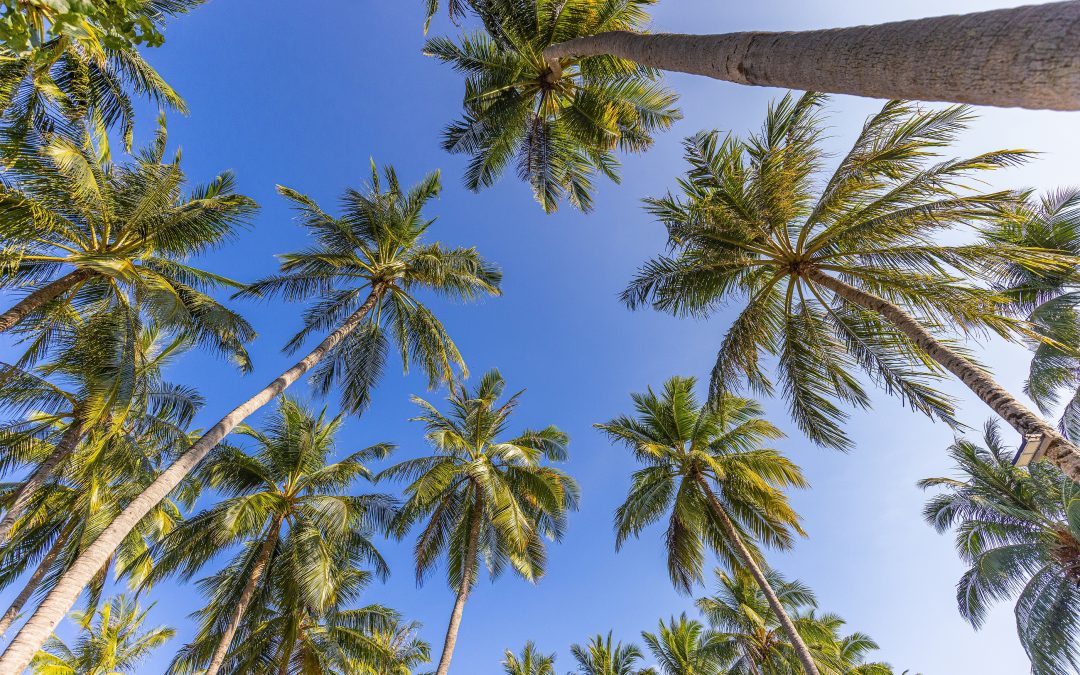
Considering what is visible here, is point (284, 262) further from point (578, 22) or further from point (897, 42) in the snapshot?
point (897, 42)

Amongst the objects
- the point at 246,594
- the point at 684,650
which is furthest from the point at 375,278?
the point at 684,650

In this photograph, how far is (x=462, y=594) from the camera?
44.1ft

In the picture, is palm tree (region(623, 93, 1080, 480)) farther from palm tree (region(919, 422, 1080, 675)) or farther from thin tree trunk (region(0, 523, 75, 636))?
thin tree trunk (region(0, 523, 75, 636))

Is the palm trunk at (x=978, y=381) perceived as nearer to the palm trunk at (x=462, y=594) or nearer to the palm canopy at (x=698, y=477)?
the palm canopy at (x=698, y=477)

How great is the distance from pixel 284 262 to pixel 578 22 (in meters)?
9.64

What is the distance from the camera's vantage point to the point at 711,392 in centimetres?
1088

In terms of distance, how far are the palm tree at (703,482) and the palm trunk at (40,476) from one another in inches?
558

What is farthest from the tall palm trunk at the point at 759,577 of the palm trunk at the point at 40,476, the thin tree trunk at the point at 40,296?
the thin tree trunk at the point at 40,296

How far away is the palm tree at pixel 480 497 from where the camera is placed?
13188mm

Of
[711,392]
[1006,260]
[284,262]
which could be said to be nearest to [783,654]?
[711,392]

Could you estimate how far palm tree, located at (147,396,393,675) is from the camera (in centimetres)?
1205

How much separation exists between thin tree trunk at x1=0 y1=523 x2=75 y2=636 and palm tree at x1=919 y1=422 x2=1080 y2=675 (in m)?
25.0

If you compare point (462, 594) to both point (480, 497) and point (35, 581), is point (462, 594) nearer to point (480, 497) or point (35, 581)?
point (480, 497)

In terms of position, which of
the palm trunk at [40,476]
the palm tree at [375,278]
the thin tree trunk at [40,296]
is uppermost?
the palm tree at [375,278]
